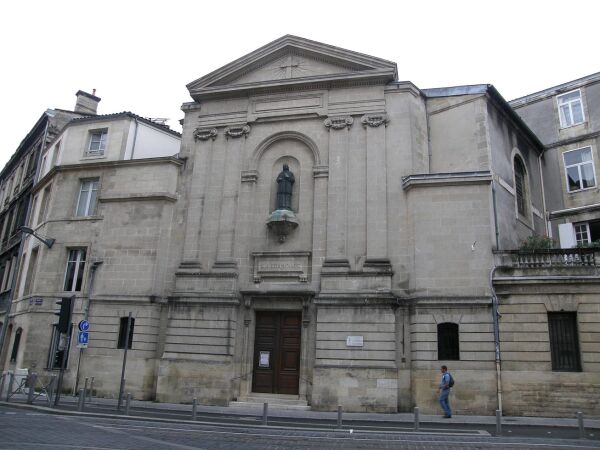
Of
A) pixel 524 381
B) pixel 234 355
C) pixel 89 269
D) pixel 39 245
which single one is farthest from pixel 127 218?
pixel 524 381

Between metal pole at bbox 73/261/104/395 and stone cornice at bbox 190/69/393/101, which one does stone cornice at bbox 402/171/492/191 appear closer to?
stone cornice at bbox 190/69/393/101

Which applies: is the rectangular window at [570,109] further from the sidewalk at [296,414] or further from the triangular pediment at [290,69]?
the sidewalk at [296,414]

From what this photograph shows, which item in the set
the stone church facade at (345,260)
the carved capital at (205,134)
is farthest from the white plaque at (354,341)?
the carved capital at (205,134)

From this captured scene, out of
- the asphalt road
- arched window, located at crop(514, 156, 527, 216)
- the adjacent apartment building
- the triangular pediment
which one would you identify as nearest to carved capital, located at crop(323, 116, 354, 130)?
the triangular pediment

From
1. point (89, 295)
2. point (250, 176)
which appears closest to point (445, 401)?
point (250, 176)

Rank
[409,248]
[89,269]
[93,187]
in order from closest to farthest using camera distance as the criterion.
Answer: [409,248], [89,269], [93,187]

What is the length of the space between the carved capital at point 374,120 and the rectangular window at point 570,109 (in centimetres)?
1158

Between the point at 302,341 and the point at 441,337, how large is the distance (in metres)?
5.31

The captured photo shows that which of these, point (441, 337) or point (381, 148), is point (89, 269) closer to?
point (381, 148)

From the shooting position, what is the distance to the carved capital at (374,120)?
74.5 ft

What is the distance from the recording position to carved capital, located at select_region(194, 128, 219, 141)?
81.4 feet

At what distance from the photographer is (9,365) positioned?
83.1ft

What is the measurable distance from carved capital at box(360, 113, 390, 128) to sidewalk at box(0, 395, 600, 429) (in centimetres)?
1166

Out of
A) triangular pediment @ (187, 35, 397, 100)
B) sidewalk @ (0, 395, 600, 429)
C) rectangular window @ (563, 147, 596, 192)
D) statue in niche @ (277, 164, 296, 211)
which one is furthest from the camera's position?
rectangular window @ (563, 147, 596, 192)
